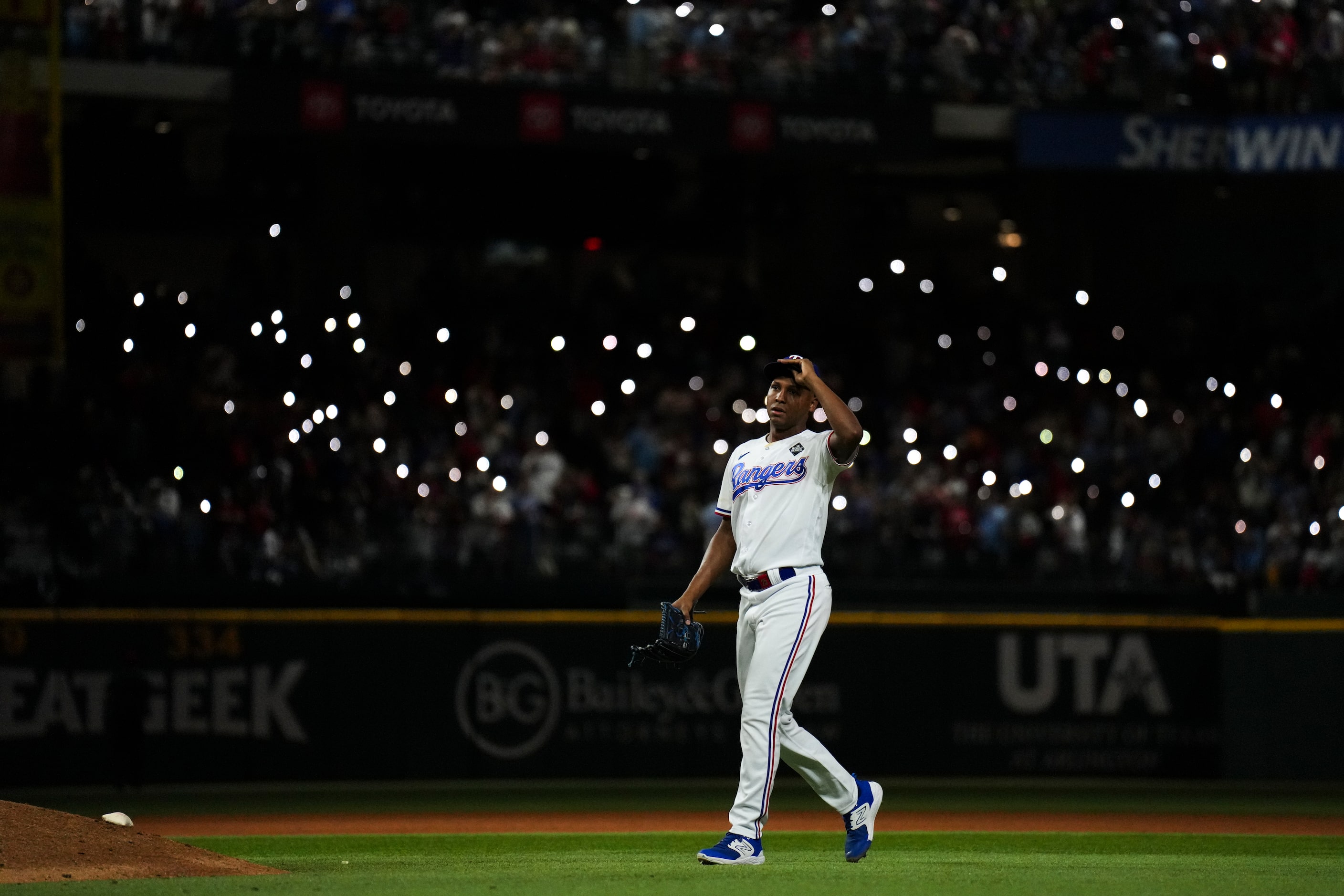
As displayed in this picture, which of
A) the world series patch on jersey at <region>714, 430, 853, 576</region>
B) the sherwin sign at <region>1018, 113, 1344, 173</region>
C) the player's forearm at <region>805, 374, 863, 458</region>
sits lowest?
the world series patch on jersey at <region>714, 430, 853, 576</region>

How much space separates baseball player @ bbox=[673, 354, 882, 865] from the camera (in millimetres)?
7812

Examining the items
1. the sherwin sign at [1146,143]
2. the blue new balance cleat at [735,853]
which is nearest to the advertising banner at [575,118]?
the sherwin sign at [1146,143]

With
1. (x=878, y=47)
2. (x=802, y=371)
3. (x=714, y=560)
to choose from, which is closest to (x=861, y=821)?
(x=714, y=560)

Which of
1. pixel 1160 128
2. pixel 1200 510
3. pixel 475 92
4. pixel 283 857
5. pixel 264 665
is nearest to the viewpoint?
pixel 283 857

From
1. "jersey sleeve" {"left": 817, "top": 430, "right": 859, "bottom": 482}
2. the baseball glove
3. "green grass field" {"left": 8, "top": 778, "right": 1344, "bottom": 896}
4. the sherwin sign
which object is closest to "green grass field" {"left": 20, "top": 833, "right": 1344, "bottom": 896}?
"green grass field" {"left": 8, "top": 778, "right": 1344, "bottom": 896}

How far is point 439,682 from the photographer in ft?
52.3

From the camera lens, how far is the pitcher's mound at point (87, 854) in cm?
785

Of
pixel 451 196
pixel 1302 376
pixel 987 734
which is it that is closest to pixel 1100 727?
pixel 987 734

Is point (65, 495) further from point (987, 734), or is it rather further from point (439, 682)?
point (987, 734)

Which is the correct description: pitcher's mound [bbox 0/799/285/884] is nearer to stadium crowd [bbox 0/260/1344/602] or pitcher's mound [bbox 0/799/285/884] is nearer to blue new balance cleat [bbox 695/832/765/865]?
blue new balance cleat [bbox 695/832/765/865]

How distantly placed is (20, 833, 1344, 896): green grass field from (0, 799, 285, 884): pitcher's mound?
244 mm

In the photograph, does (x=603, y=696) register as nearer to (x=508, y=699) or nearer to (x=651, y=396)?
(x=508, y=699)

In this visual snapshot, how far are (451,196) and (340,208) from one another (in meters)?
3.04

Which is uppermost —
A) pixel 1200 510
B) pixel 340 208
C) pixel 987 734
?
pixel 340 208
